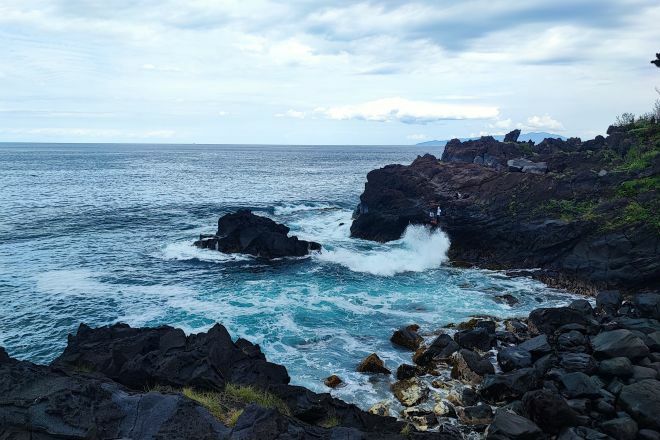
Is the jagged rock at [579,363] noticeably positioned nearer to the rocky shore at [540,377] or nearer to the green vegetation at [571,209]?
the rocky shore at [540,377]

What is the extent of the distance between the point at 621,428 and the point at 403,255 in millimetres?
28183

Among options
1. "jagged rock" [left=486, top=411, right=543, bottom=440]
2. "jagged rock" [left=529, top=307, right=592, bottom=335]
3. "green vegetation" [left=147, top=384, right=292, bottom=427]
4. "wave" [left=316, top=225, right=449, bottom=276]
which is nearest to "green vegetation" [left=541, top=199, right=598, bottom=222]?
"wave" [left=316, top=225, right=449, bottom=276]

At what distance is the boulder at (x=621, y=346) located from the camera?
20.2 metres

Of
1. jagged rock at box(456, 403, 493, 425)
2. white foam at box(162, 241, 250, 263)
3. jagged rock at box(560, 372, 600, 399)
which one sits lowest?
jagged rock at box(456, 403, 493, 425)

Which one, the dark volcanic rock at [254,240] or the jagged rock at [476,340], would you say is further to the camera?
the dark volcanic rock at [254,240]

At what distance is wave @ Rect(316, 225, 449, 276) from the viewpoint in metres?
40.1

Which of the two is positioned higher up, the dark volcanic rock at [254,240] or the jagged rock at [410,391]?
the dark volcanic rock at [254,240]

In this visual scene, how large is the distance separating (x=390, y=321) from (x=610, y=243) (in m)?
18.3

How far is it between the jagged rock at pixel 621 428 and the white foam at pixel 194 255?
31.7 meters

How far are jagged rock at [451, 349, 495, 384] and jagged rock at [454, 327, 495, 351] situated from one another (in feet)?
6.84

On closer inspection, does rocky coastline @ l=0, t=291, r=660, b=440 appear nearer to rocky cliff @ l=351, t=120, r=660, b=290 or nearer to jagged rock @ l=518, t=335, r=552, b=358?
jagged rock @ l=518, t=335, r=552, b=358

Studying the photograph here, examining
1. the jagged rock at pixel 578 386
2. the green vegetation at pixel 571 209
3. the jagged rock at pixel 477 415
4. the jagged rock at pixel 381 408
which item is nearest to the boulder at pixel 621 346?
the jagged rock at pixel 578 386

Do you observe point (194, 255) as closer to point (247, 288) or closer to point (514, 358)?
point (247, 288)

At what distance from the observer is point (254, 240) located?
43094 millimetres
